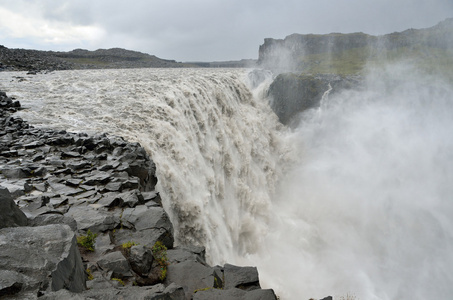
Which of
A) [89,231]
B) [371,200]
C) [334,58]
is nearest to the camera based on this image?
[89,231]

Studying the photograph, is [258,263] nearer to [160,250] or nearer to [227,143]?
[227,143]

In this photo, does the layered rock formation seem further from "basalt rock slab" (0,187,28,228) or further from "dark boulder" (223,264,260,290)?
"basalt rock slab" (0,187,28,228)

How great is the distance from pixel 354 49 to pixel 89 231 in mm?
87844

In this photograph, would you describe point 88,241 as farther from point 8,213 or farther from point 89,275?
point 8,213

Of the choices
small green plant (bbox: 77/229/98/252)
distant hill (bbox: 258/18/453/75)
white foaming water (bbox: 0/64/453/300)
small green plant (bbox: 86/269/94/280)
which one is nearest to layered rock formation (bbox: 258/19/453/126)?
distant hill (bbox: 258/18/453/75)

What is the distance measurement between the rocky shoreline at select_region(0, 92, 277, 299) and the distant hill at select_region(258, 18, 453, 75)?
54838mm

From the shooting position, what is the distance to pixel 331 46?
82.3 m

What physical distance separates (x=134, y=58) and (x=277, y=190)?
103578 mm

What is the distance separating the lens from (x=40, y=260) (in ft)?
13.6

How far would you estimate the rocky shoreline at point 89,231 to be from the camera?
13.8ft

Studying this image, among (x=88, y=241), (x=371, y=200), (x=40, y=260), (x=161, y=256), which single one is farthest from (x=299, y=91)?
(x=40, y=260)

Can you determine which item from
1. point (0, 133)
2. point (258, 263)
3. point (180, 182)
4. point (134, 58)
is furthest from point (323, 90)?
point (134, 58)

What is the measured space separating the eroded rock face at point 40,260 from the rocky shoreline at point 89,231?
13mm

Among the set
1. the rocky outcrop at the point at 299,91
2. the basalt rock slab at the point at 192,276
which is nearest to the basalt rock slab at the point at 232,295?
the basalt rock slab at the point at 192,276
